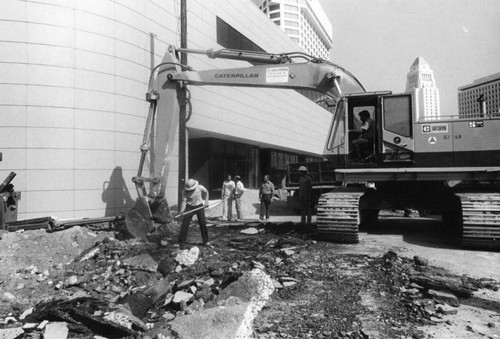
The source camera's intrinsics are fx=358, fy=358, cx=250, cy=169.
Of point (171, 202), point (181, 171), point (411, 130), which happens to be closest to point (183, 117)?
point (181, 171)

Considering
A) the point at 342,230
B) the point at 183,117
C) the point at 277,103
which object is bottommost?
the point at 342,230

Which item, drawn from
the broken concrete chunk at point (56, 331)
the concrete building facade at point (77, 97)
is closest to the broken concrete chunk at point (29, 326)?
the broken concrete chunk at point (56, 331)

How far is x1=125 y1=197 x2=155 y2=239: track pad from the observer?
7539 mm

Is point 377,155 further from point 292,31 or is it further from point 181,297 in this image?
point 292,31

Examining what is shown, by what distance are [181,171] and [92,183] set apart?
3193mm

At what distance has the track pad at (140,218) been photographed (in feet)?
24.7

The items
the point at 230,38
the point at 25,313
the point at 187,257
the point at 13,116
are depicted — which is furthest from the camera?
the point at 230,38

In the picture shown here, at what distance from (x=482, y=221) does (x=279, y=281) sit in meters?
4.76

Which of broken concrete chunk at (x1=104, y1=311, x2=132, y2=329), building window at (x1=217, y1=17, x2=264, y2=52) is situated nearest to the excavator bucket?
broken concrete chunk at (x1=104, y1=311, x2=132, y2=329)

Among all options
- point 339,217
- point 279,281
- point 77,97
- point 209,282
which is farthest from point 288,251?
point 77,97

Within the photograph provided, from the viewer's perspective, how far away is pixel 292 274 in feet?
18.5

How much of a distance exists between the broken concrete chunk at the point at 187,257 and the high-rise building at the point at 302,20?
8324cm

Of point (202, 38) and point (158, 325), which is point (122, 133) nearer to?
point (202, 38)

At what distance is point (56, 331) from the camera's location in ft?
12.4
